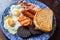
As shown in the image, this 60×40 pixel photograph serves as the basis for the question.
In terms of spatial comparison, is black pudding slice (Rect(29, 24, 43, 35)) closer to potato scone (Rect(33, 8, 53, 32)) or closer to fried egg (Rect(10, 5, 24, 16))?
potato scone (Rect(33, 8, 53, 32))

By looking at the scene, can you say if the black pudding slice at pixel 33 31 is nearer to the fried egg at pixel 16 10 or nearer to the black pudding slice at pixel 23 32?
the black pudding slice at pixel 23 32

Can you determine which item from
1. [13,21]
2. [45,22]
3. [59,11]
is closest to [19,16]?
[13,21]

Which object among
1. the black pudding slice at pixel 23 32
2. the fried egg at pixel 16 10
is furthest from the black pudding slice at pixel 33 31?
the fried egg at pixel 16 10

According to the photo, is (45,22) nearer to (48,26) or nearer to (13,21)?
(48,26)

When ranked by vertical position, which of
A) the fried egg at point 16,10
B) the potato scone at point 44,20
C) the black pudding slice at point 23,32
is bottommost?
the black pudding slice at point 23,32

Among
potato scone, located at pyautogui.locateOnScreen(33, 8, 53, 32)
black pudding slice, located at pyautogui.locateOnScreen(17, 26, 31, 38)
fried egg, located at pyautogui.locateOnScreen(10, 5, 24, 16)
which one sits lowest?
black pudding slice, located at pyautogui.locateOnScreen(17, 26, 31, 38)

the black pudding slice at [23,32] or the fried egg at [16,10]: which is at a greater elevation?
the fried egg at [16,10]

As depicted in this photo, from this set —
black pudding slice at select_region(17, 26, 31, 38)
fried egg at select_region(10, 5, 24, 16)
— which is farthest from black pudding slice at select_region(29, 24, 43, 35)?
fried egg at select_region(10, 5, 24, 16)

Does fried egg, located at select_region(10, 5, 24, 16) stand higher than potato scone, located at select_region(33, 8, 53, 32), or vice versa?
fried egg, located at select_region(10, 5, 24, 16)
